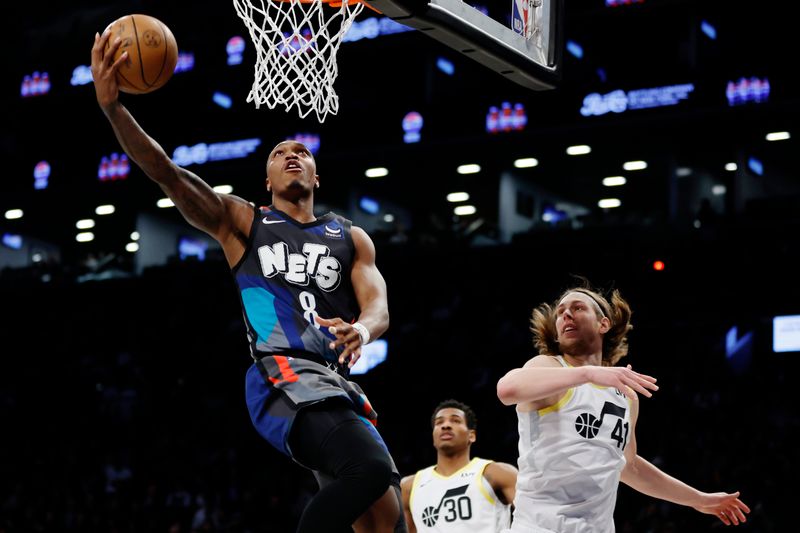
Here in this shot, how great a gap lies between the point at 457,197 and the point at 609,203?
3714 mm

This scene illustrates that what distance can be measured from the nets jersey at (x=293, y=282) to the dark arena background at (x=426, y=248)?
10105 mm

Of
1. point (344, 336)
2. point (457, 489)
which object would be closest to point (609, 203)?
point (457, 489)

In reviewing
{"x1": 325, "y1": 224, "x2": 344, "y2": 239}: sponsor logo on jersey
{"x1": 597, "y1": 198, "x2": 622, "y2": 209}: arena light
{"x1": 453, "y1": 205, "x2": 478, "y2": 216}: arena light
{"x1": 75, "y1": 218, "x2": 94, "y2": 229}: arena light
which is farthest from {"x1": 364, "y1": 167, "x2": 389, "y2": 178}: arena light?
{"x1": 325, "y1": 224, "x2": 344, "y2": 239}: sponsor logo on jersey

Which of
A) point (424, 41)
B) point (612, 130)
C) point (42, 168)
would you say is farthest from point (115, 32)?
point (42, 168)

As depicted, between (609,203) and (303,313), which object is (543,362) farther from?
(609,203)

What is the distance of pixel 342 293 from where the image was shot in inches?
189

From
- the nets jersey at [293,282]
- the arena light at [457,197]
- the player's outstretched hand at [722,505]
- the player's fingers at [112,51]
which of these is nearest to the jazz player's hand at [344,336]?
the nets jersey at [293,282]

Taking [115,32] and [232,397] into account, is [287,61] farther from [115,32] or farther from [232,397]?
[232,397]

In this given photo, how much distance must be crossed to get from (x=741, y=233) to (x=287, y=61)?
14.8 m

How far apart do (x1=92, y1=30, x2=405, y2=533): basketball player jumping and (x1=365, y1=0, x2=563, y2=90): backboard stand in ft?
2.69

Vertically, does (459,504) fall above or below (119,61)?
below

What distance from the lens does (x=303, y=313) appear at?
4.61 m

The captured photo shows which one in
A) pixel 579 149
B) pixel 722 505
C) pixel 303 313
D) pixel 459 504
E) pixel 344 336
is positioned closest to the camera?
pixel 344 336

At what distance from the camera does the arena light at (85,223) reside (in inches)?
1137
